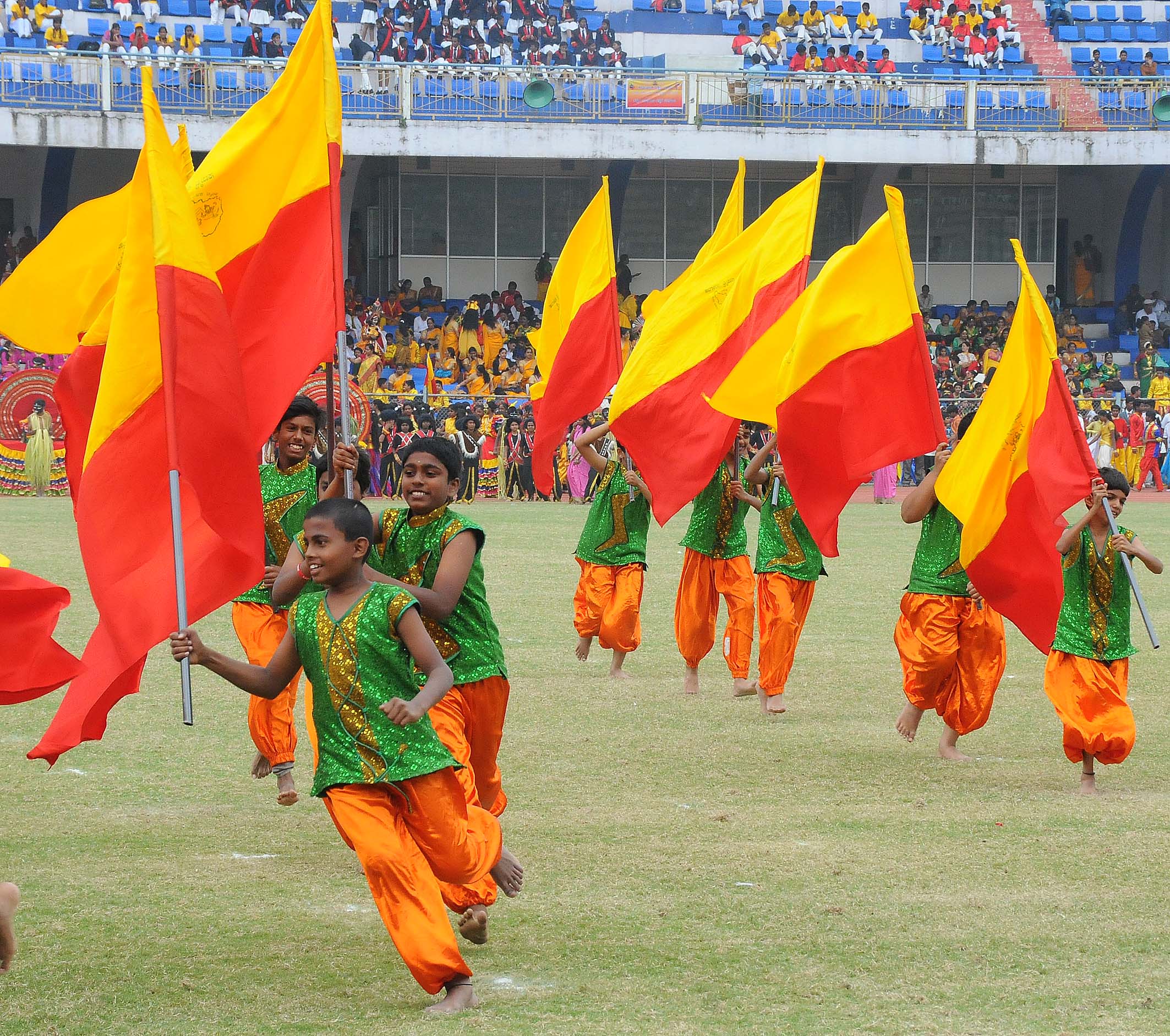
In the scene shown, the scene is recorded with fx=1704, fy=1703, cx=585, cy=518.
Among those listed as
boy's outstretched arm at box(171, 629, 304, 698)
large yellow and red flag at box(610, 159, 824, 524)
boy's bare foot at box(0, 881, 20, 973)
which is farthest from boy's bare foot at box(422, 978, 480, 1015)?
large yellow and red flag at box(610, 159, 824, 524)

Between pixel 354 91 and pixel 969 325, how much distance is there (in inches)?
483

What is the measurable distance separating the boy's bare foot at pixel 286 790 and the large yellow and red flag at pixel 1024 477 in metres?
2.93

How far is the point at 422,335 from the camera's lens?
30.4 m

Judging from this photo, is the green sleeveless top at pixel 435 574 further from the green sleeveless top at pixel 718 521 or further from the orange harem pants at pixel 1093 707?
the green sleeveless top at pixel 718 521

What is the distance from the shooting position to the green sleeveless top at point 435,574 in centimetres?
500

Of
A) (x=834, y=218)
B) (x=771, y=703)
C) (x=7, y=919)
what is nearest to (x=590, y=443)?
(x=771, y=703)

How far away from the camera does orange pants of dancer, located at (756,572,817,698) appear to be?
28.9 ft

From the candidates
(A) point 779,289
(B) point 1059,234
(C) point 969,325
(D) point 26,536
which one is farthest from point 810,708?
(B) point 1059,234

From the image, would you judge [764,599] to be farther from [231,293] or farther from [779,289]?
[231,293]

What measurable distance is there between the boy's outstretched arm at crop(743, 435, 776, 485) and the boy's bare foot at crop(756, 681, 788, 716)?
1.21 meters

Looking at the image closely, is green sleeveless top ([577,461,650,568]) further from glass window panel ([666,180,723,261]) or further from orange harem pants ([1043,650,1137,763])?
glass window panel ([666,180,723,261])

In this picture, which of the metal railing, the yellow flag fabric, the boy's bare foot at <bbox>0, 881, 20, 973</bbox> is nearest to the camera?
the boy's bare foot at <bbox>0, 881, 20, 973</bbox>

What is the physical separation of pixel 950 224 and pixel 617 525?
25.7 m

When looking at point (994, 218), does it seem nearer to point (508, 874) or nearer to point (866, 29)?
point (866, 29)
